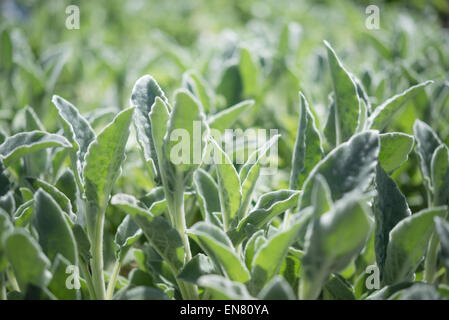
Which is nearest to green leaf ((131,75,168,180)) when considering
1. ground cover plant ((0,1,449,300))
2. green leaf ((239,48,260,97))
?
ground cover plant ((0,1,449,300))

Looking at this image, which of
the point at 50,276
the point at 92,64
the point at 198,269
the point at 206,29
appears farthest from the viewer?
the point at 206,29

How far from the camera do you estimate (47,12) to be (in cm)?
378

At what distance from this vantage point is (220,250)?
84cm

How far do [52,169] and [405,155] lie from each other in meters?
0.96

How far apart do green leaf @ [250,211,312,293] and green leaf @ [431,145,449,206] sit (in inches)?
16.5

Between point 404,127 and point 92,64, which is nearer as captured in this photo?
point 404,127

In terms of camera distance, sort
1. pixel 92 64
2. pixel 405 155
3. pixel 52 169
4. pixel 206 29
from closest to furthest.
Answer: pixel 405 155 → pixel 52 169 → pixel 92 64 → pixel 206 29

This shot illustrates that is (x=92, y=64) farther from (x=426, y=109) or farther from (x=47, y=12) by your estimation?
(x=426, y=109)

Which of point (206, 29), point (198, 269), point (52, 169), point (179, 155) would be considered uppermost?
point (206, 29)

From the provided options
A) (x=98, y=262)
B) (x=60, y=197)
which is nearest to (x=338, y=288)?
(x=98, y=262)

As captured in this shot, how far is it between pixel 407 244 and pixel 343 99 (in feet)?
1.28

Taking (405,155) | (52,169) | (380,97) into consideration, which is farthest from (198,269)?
(380,97)

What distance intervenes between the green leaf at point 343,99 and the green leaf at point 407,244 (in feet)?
1.02

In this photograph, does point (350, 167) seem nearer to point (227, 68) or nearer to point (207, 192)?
point (207, 192)
